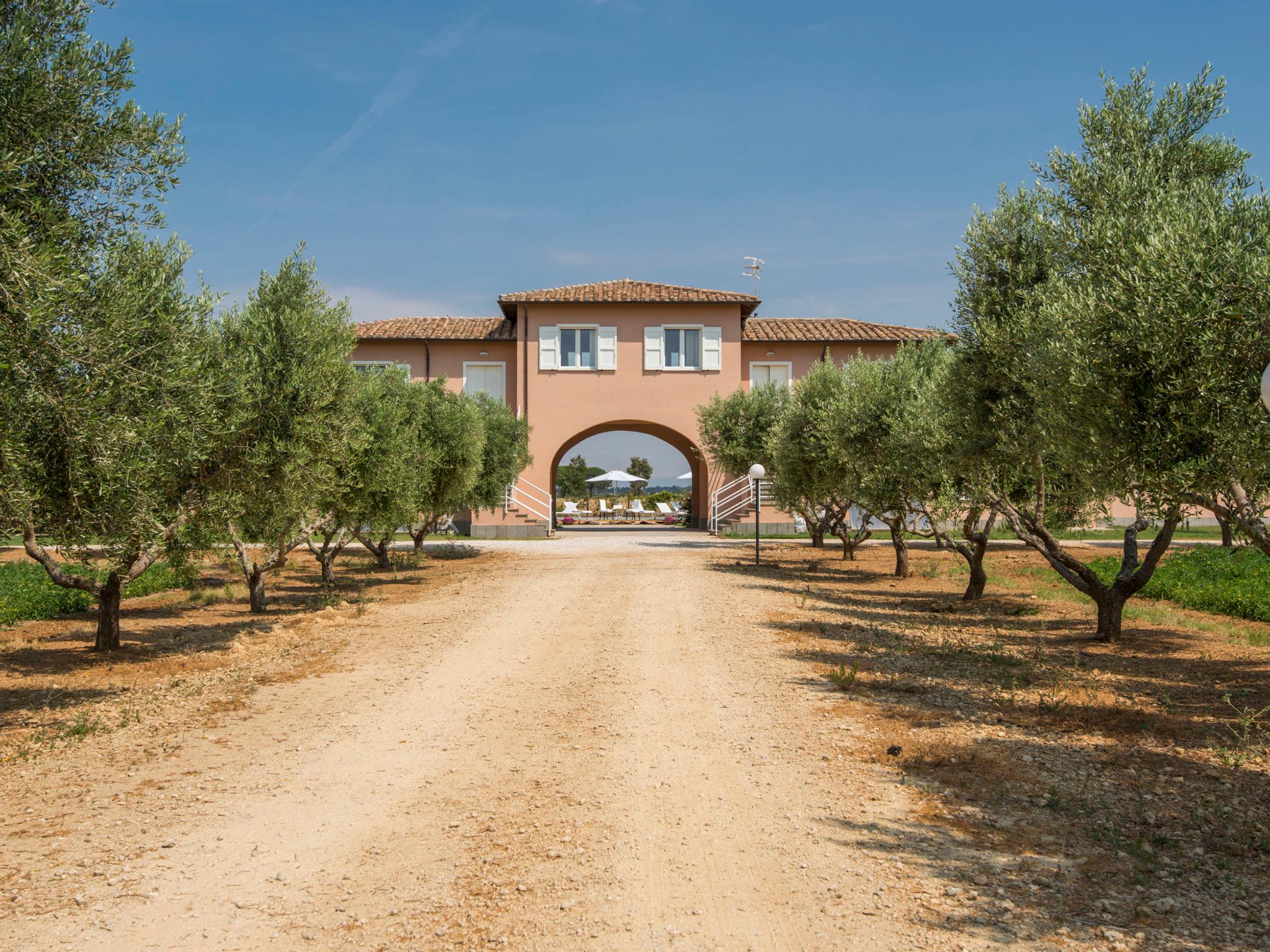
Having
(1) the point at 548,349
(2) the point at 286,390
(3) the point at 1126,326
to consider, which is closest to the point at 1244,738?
(3) the point at 1126,326

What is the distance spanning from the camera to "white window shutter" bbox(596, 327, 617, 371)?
1337 inches

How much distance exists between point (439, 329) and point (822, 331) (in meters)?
15.8

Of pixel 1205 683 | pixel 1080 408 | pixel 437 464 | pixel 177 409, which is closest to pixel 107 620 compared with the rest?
pixel 177 409

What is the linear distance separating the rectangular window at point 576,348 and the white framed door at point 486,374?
9.24ft

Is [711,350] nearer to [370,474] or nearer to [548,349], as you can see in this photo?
[548,349]

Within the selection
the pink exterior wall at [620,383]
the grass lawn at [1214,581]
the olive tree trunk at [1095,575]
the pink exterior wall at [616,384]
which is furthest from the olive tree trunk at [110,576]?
the pink exterior wall at [620,383]

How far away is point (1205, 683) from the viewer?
29.0ft

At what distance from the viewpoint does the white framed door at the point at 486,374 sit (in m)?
35.4

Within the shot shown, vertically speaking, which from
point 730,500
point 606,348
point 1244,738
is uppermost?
point 606,348

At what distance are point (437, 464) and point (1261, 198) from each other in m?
16.0

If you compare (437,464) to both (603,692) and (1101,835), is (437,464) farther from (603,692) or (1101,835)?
(1101,835)

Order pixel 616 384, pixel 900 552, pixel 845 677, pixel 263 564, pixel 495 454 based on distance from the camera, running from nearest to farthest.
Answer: pixel 845 677
pixel 263 564
pixel 900 552
pixel 495 454
pixel 616 384

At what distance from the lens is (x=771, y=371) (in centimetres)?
3594

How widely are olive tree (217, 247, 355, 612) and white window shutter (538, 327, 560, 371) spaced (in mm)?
21397
